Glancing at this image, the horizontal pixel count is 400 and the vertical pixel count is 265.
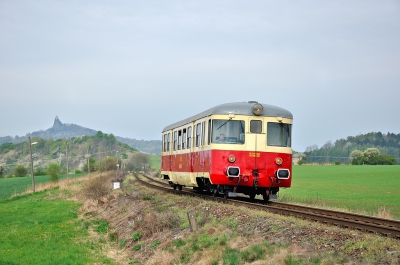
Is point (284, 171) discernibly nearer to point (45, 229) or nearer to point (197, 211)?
point (197, 211)

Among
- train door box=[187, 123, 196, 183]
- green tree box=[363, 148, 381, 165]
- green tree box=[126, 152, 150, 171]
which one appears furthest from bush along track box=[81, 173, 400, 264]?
green tree box=[126, 152, 150, 171]

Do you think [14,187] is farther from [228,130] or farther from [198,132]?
[228,130]

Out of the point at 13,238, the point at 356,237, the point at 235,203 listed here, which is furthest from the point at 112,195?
the point at 356,237

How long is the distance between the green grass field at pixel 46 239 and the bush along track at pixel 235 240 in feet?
3.29

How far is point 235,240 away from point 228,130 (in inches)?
302

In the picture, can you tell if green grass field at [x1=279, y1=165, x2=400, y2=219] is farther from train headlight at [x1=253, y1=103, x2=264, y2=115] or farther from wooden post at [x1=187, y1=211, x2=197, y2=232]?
wooden post at [x1=187, y1=211, x2=197, y2=232]

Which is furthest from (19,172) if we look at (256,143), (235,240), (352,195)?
(235,240)

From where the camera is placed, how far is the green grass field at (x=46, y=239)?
609 inches

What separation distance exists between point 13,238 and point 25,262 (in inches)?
204

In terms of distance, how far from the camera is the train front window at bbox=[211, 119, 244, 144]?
18.5 m

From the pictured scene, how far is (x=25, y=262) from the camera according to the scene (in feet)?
49.1

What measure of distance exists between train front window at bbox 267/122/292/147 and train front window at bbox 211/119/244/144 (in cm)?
98

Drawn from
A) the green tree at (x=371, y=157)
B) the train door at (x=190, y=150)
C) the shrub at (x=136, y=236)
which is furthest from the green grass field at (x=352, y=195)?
the green tree at (x=371, y=157)

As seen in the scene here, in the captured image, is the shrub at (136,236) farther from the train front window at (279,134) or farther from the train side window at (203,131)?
the train front window at (279,134)
